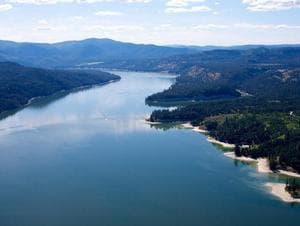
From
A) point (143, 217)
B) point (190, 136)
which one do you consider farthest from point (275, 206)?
point (190, 136)

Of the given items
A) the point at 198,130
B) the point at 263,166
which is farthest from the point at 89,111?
the point at 263,166

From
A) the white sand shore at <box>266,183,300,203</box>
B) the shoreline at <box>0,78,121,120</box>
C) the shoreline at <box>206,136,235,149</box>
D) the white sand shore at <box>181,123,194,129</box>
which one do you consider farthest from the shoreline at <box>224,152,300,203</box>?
the shoreline at <box>0,78,121,120</box>

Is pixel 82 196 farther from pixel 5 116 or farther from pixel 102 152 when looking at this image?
pixel 5 116

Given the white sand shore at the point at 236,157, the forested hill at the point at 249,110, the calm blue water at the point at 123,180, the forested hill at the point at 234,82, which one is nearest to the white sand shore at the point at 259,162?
the white sand shore at the point at 236,157

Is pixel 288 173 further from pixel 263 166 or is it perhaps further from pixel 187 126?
pixel 187 126

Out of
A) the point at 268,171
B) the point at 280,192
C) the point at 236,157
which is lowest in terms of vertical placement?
the point at 280,192

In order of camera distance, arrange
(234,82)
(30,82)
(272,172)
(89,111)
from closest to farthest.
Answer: (272,172), (89,111), (30,82), (234,82)

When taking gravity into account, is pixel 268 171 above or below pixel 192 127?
below

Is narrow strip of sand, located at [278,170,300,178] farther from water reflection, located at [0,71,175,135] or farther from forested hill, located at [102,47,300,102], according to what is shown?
forested hill, located at [102,47,300,102]
